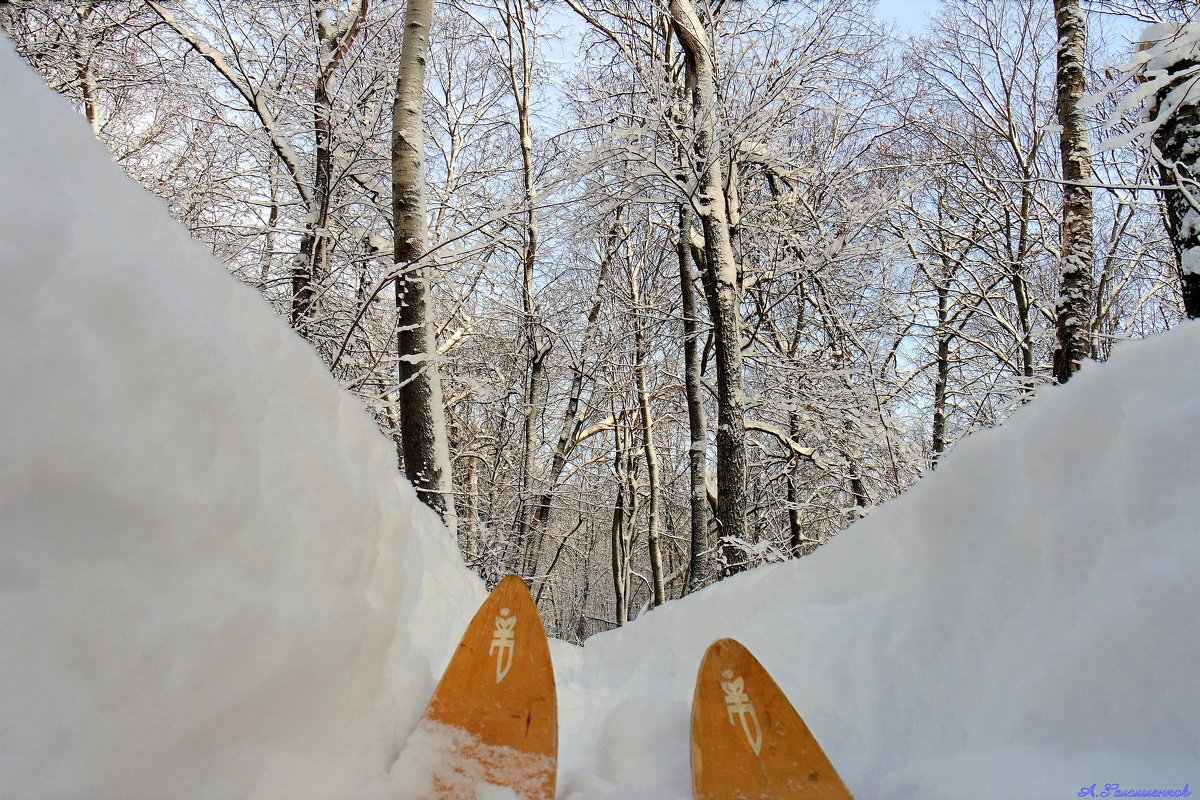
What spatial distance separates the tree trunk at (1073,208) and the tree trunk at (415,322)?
4861 mm

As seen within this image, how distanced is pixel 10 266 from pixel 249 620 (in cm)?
62

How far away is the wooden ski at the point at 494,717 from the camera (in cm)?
138

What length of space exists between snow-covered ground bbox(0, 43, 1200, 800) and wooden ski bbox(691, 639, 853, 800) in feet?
0.33

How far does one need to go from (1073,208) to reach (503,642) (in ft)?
19.6

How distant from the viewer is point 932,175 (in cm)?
905

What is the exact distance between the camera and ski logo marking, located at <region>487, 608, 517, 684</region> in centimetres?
172

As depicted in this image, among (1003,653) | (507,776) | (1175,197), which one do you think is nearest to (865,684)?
(1003,653)

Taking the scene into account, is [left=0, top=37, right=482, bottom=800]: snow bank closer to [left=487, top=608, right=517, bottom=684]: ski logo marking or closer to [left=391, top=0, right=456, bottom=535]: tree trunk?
[left=487, top=608, right=517, bottom=684]: ski logo marking

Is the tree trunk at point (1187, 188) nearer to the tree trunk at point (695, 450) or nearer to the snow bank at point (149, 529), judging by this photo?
the tree trunk at point (695, 450)

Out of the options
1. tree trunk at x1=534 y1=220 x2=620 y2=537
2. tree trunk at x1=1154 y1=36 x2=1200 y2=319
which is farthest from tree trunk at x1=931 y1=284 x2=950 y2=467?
tree trunk at x1=534 y1=220 x2=620 y2=537

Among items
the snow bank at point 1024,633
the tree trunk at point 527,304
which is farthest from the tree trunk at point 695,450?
the snow bank at point 1024,633

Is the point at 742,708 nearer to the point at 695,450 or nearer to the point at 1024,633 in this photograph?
the point at 1024,633
